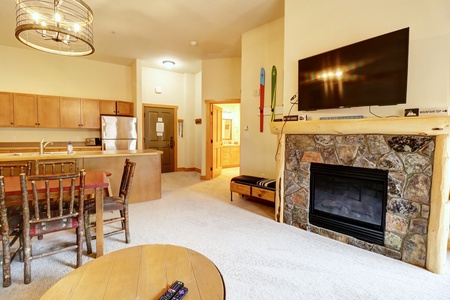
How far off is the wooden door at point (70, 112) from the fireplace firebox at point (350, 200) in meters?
5.49

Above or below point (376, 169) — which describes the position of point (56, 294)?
below

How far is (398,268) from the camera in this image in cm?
201

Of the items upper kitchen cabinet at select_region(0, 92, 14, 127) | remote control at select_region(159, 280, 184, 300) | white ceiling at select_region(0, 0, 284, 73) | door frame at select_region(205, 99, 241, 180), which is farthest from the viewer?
door frame at select_region(205, 99, 241, 180)

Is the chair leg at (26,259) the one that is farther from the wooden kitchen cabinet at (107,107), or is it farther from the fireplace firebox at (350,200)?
the wooden kitchen cabinet at (107,107)

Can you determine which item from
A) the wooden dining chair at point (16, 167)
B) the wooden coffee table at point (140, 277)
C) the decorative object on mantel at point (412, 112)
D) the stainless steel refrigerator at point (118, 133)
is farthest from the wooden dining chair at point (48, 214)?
the stainless steel refrigerator at point (118, 133)

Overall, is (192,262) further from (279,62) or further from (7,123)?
(7,123)

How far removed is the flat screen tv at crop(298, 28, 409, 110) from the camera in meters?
2.06

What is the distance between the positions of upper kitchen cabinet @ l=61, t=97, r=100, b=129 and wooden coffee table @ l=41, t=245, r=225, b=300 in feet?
16.7

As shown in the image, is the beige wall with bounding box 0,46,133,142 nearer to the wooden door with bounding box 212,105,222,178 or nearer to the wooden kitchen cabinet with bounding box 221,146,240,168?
the wooden door with bounding box 212,105,222,178

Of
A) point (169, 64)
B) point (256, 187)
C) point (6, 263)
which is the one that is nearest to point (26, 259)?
point (6, 263)

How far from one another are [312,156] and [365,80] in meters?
1.01

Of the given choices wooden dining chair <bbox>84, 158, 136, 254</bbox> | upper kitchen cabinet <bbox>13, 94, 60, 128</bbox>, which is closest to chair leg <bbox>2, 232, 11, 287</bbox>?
wooden dining chair <bbox>84, 158, 136, 254</bbox>

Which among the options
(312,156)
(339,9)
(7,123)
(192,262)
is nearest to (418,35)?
(339,9)

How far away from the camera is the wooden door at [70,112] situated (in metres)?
5.25
